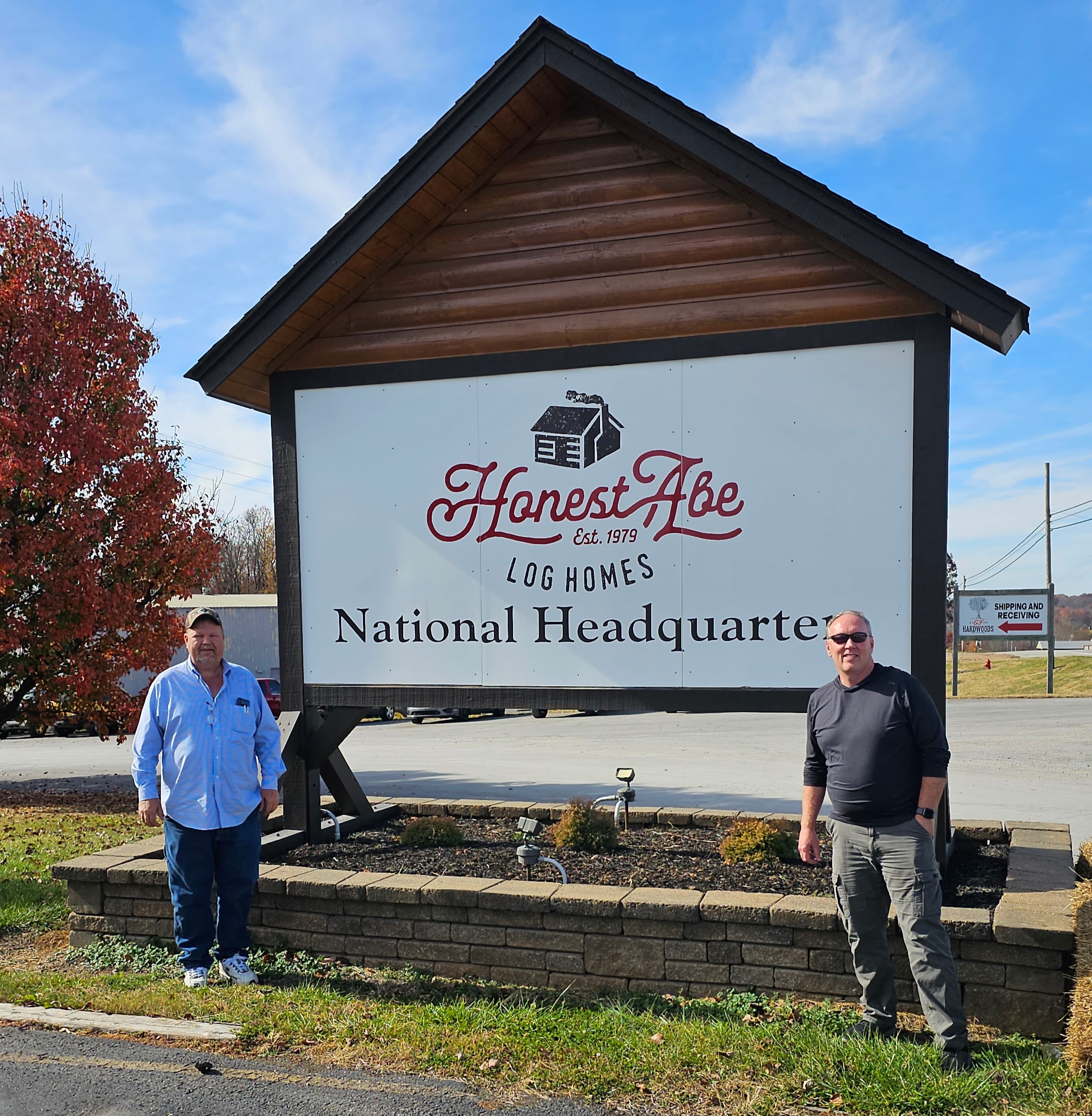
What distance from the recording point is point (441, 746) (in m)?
18.2

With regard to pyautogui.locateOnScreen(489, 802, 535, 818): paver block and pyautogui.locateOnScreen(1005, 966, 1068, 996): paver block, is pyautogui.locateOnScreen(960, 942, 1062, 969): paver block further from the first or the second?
pyautogui.locateOnScreen(489, 802, 535, 818): paver block

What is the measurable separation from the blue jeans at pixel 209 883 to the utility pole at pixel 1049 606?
32.0 meters

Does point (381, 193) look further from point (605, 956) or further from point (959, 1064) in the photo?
point (959, 1064)

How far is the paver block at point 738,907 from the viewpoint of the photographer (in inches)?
182

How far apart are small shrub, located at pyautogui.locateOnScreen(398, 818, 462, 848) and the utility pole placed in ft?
99.1

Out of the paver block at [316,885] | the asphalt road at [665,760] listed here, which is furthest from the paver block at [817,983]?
the asphalt road at [665,760]

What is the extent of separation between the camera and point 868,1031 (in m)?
4.10

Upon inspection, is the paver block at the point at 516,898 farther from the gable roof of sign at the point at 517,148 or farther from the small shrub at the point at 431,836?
the gable roof of sign at the point at 517,148

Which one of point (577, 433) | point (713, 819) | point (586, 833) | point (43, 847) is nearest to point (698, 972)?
point (586, 833)

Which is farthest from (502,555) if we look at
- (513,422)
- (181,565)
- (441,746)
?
(441,746)

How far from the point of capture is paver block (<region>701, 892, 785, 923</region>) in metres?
4.62

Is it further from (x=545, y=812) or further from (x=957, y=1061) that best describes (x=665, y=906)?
(x=545, y=812)

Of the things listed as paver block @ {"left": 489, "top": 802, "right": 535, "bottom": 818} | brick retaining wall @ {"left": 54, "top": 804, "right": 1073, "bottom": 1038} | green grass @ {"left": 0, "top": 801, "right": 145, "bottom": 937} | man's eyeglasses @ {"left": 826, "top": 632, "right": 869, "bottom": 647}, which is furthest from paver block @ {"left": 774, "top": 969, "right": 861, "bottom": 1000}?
green grass @ {"left": 0, "top": 801, "right": 145, "bottom": 937}

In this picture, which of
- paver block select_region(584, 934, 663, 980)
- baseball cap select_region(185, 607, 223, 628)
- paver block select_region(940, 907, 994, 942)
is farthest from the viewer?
baseball cap select_region(185, 607, 223, 628)
